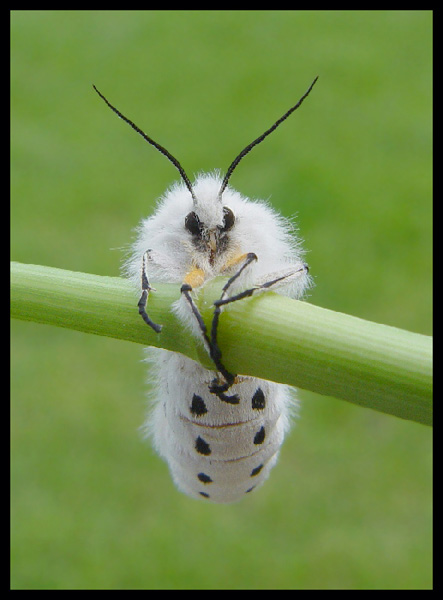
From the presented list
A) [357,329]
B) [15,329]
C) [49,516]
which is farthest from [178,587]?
[357,329]

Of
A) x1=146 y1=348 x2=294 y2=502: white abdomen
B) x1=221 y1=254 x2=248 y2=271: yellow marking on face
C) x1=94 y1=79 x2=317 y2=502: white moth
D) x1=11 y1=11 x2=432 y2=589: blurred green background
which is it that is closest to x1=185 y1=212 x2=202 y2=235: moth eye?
x1=94 y1=79 x2=317 y2=502: white moth

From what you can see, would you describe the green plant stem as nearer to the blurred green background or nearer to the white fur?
the white fur

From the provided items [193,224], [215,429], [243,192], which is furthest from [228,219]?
[243,192]

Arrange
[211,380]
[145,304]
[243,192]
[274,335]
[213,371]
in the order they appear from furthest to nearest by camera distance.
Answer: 1. [243,192]
2. [211,380]
3. [213,371]
4. [145,304]
5. [274,335]

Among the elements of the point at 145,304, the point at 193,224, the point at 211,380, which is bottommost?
the point at 211,380

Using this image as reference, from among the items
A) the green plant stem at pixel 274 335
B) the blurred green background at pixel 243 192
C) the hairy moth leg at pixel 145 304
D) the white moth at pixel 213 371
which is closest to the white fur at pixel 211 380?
Answer: the white moth at pixel 213 371

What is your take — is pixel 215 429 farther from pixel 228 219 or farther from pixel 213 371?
pixel 228 219
